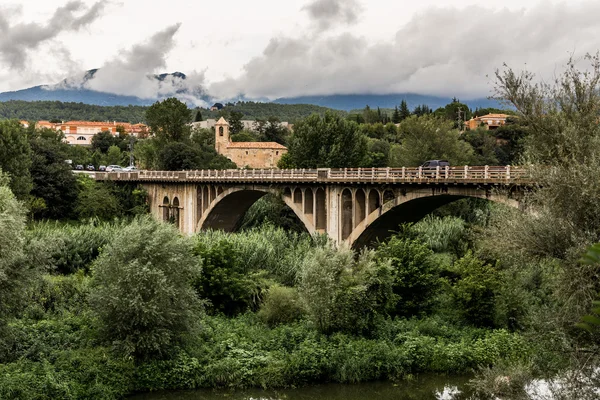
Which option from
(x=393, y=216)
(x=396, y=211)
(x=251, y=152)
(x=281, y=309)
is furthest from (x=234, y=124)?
(x=281, y=309)

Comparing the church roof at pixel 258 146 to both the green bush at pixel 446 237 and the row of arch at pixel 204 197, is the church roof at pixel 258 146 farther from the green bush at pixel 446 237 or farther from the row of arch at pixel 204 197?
the green bush at pixel 446 237

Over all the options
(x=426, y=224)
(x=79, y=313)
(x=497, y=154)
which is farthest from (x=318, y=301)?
(x=497, y=154)

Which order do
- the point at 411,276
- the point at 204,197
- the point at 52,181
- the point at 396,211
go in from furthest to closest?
1. the point at 52,181
2. the point at 204,197
3. the point at 396,211
4. the point at 411,276

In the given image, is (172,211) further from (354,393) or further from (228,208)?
(354,393)

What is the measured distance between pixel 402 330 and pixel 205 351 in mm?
9039

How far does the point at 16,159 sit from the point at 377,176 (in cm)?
3088

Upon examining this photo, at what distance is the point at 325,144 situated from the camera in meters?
69.2

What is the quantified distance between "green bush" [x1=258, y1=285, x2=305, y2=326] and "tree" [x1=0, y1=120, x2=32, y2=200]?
2860cm

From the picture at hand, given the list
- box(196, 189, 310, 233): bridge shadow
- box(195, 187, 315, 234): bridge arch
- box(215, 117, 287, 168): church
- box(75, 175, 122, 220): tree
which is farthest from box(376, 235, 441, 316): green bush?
box(215, 117, 287, 168): church

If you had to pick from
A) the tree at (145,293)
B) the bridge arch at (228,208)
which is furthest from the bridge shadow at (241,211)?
the tree at (145,293)

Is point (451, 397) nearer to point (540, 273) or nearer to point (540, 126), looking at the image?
point (540, 126)

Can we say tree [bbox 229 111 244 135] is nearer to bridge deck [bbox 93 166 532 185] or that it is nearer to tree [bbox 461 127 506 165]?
tree [bbox 461 127 506 165]

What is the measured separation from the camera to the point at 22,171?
171 feet

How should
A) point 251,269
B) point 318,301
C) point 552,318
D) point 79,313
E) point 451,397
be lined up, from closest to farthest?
point 552,318 → point 451,397 → point 318,301 → point 79,313 → point 251,269
